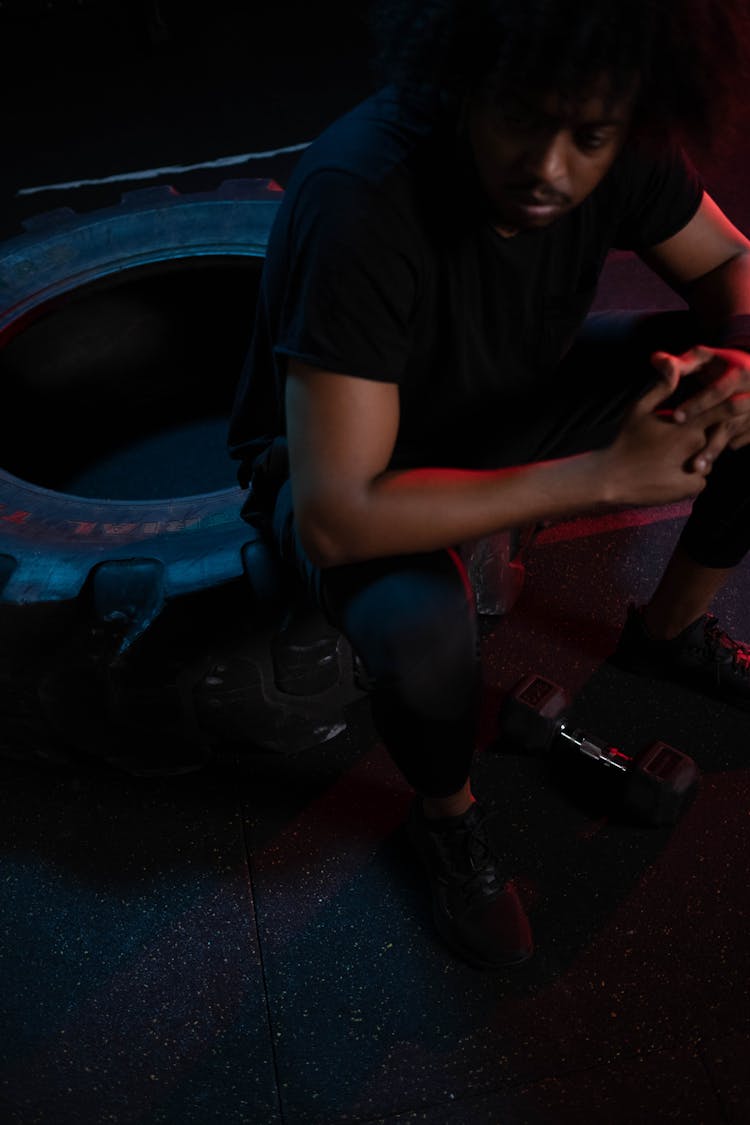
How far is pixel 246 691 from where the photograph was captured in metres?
1.27

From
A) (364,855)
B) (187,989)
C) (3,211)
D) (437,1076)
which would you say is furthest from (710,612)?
(3,211)

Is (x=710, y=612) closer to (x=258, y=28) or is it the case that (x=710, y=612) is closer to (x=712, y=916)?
(x=712, y=916)

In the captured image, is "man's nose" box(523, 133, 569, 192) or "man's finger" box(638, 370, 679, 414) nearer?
"man's nose" box(523, 133, 569, 192)

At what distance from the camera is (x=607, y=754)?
53.7 inches

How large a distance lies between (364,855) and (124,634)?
0.44 metres

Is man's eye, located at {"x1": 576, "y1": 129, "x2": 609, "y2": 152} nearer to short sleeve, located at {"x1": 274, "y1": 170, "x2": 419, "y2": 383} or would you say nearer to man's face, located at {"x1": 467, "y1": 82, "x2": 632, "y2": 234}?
man's face, located at {"x1": 467, "y1": 82, "x2": 632, "y2": 234}

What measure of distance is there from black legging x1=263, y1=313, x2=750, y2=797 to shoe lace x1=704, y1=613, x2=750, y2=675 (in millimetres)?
170

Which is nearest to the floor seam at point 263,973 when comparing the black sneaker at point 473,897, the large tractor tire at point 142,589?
the large tractor tire at point 142,589

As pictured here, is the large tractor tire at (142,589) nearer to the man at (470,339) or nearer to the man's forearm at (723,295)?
the man at (470,339)

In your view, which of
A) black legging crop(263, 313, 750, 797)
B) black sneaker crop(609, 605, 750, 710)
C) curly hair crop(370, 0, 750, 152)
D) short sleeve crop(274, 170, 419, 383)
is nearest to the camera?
curly hair crop(370, 0, 750, 152)

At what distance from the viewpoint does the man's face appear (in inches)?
32.5

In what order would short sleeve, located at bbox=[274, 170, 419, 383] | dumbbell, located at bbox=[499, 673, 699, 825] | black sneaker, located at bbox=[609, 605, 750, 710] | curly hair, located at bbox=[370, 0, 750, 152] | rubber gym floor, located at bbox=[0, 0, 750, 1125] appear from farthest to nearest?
black sneaker, located at bbox=[609, 605, 750, 710]
dumbbell, located at bbox=[499, 673, 699, 825]
rubber gym floor, located at bbox=[0, 0, 750, 1125]
short sleeve, located at bbox=[274, 170, 419, 383]
curly hair, located at bbox=[370, 0, 750, 152]

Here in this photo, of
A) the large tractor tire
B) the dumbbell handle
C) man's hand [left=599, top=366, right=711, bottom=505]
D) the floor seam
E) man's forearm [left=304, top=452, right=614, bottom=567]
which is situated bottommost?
the floor seam

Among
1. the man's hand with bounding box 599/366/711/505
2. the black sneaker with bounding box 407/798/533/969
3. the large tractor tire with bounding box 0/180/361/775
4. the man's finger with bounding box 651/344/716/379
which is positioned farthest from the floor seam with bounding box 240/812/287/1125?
the man's finger with bounding box 651/344/716/379
